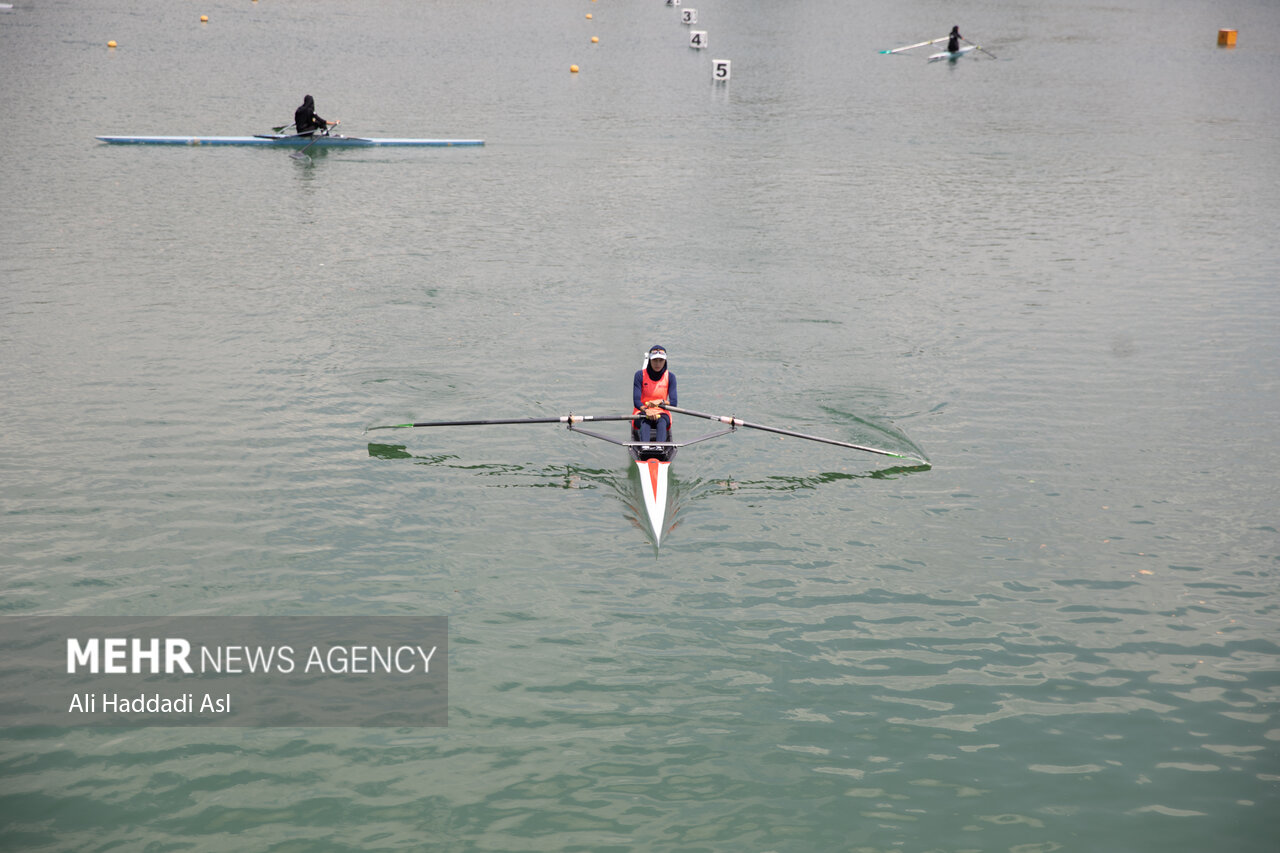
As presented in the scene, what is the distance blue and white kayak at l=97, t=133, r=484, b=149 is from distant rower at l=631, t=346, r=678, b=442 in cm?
2722

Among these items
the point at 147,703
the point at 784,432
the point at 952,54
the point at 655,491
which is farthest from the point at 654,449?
the point at 952,54

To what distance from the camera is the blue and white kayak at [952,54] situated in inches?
2749

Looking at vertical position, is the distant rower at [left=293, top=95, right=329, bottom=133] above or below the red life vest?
above

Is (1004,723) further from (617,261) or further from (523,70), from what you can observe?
(523,70)

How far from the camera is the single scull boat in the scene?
48.8ft

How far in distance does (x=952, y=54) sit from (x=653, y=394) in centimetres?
6264

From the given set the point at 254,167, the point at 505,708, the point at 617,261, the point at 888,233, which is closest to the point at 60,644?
the point at 505,708

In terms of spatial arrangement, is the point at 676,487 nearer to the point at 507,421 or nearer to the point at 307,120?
the point at 507,421

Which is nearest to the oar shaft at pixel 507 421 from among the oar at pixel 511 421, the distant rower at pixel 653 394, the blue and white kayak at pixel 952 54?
the oar at pixel 511 421

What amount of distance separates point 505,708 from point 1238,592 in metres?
9.36

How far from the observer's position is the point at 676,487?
15953 millimetres

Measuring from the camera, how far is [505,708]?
11266mm

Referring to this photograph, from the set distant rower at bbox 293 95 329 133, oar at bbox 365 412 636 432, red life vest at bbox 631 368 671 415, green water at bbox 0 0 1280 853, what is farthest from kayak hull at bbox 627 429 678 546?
distant rower at bbox 293 95 329 133

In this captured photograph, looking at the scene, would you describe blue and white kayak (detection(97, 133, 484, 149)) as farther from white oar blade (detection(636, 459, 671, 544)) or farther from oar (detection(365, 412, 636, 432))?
white oar blade (detection(636, 459, 671, 544))
